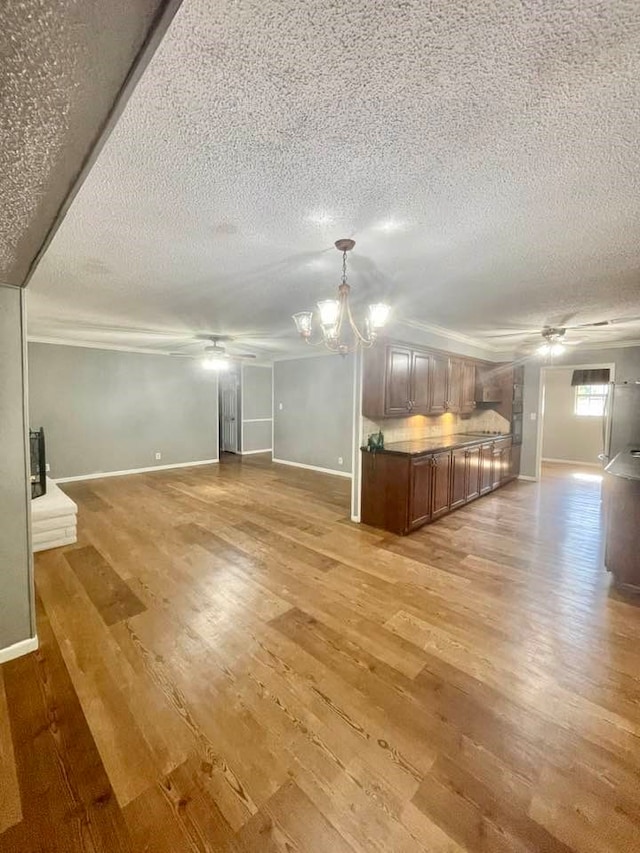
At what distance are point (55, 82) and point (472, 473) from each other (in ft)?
17.9

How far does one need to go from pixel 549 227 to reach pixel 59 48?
93.5 inches

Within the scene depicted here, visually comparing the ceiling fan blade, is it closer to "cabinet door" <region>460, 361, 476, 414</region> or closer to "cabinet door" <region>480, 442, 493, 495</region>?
"cabinet door" <region>460, 361, 476, 414</region>

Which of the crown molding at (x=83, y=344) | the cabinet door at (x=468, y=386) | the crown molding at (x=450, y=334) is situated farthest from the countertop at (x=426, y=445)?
the crown molding at (x=83, y=344)

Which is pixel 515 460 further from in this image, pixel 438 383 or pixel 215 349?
pixel 215 349

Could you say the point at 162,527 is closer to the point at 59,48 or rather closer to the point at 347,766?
the point at 347,766

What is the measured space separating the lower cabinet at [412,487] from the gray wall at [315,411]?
2.31 m

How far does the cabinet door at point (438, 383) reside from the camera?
4977 mm

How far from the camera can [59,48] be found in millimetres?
689

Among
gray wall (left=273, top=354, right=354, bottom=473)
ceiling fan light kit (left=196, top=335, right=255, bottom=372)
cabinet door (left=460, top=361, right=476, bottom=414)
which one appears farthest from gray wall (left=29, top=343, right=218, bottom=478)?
cabinet door (left=460, top=361, right=476, bottom=414)

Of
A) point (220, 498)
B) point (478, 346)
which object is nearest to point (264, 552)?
point (220, 498)

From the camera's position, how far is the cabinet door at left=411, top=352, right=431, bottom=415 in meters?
4.64

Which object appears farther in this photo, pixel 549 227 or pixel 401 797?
pixel 549 227

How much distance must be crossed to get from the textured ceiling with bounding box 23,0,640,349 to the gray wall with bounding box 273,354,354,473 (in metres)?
3.97

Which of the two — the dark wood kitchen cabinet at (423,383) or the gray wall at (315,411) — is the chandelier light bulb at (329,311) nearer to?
the dark wood kitchen cabinet at (423,383)
